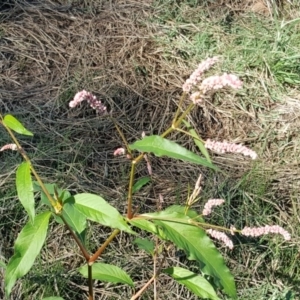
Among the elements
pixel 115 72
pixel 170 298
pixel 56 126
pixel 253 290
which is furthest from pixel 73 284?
pixel 115 72

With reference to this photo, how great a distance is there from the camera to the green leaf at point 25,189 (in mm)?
1062

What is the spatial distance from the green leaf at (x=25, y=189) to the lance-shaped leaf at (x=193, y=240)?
0.24 meters

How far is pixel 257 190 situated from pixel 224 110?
491 mm

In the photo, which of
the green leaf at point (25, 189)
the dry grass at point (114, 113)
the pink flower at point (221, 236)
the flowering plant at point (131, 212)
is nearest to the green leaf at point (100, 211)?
the flowering plant at point (131, 212)

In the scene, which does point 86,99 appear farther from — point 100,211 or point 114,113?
point 114,113

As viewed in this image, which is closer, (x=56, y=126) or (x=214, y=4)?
(x=56, y=126)

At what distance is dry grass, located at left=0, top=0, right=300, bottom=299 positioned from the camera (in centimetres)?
217

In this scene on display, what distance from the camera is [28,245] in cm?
112

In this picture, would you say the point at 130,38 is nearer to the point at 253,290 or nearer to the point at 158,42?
the point at 158,42

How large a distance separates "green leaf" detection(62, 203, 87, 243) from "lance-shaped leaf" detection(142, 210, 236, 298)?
0.49 feet

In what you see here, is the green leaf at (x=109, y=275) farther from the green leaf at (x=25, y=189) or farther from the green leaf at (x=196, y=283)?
the green leaf at (x=25, y=189)

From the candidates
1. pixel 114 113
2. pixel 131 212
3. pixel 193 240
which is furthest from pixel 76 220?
pixel 114 113

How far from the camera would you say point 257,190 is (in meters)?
2.38

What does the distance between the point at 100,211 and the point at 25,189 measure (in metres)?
0.14
